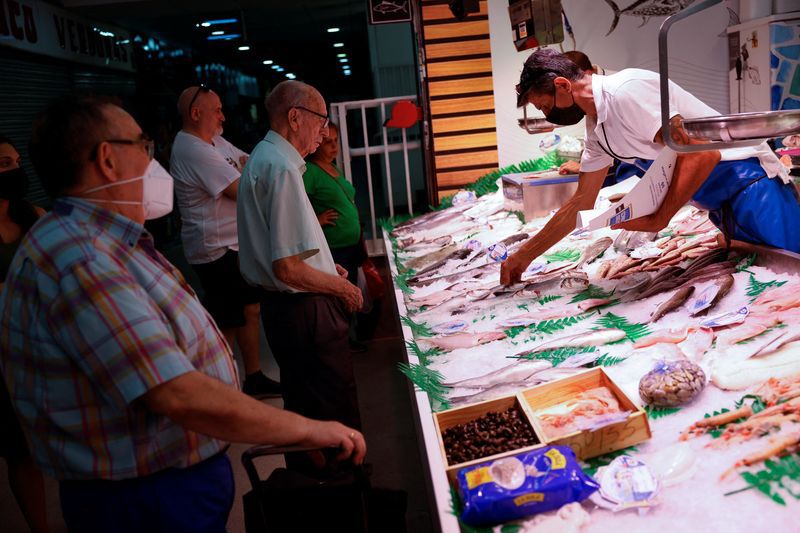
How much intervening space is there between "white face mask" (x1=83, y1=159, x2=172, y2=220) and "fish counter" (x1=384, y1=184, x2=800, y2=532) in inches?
38.0

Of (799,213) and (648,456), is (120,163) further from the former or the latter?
(799,213)

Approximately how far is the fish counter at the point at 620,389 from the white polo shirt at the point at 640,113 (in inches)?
15.1

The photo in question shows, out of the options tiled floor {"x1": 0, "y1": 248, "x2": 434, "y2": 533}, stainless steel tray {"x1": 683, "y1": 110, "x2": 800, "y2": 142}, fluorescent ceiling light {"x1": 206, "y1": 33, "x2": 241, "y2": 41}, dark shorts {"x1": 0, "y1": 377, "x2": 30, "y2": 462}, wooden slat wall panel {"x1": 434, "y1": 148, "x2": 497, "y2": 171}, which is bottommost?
tiled floor {"x1": 0, "y1": 248, "x2": 434, "y2": 533}

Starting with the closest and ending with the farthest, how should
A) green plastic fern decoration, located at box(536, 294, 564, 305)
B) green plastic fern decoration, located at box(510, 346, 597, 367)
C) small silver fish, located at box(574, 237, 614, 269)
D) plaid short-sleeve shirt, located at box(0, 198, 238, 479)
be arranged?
plaid short-sleeve shirt, located at box(0, 198, 238, 479), green plastic fern decoration, located at box(510, 346, 597, 367), green plastic fern decoration, located at box(536, 294, 564, 305), small silver fish, located at box(574, 237, 614, 269)

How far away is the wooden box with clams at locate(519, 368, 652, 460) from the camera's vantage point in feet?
6.21

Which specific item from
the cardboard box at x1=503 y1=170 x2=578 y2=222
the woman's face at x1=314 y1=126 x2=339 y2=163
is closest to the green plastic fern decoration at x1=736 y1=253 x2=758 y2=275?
the cardboard box at x1=503 y1=170 x2=578 y2=222

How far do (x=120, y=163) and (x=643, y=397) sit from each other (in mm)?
1562

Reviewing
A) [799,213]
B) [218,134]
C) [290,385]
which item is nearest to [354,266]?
[218,134]

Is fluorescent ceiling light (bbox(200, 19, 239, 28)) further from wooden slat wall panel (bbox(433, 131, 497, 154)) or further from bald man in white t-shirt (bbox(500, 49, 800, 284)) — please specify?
bald man in white t-shirt (bbox(500, 49, 800, 284))

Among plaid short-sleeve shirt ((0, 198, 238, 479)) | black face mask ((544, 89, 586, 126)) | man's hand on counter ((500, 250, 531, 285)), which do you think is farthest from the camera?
man's hand on counter ((500, 250, 531, 285))

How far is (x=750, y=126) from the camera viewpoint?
1.60 m

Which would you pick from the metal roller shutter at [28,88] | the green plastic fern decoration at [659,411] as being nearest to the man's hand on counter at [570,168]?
the green plastic fern decoration at [659,411]

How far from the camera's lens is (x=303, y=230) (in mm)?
2629

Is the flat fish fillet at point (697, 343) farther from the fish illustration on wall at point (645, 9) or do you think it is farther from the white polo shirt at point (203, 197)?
the fish illustration on wall at point (645, 9)
